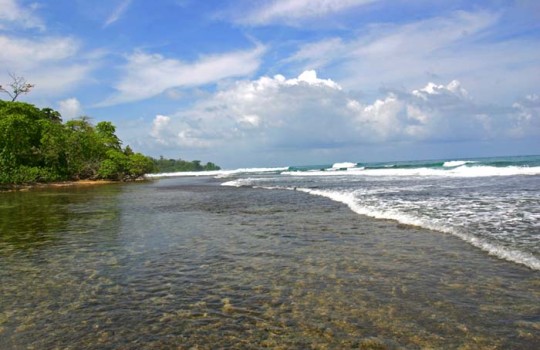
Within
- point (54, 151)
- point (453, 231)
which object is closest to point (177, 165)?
point (54, 151)

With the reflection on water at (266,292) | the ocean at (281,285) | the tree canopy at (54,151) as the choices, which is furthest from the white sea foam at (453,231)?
the tree canopy at (54,151)

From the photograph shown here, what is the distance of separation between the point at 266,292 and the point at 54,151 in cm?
5504

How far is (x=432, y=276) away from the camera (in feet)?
23.1

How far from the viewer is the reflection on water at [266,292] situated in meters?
4.88

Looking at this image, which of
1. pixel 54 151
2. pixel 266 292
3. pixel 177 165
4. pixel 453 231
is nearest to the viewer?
pixel 266 292

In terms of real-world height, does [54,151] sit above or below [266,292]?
above

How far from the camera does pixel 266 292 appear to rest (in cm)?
655

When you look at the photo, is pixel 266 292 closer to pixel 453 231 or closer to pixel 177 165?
pixel 453 231

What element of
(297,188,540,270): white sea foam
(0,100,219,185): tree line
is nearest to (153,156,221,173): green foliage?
(0,100,219,185): tree line

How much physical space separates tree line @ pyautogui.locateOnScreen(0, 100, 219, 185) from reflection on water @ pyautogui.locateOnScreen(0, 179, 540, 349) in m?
38.9

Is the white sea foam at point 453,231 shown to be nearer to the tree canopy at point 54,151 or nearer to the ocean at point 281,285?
the ocean at point 281,285

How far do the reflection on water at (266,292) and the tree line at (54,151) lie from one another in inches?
1530

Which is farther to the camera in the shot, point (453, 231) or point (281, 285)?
point (453, 231)

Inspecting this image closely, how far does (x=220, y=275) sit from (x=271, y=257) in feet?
5.47
